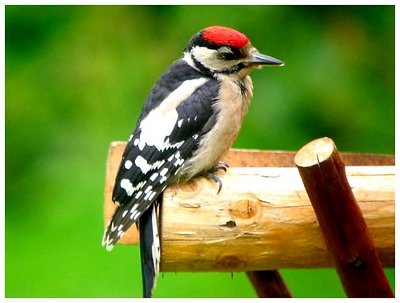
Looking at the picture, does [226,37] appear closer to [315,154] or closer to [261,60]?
[261,60]

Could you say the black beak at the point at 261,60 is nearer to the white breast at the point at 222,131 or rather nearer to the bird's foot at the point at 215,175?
the white breast at the point at 222,131

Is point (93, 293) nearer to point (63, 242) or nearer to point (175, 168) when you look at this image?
point (63, 242)

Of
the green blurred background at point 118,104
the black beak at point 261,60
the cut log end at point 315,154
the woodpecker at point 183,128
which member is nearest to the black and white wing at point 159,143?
the woodpecker at point 183,128

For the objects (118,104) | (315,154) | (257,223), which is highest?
(315,154)

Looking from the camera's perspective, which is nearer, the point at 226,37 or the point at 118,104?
the point at 226,37

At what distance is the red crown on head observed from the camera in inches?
87.3

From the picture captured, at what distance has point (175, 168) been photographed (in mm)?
2133

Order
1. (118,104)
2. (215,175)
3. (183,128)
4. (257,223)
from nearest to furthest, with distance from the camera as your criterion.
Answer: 1. (257,223)
2. (215,175)
3. (183,128)
4. (118,104)

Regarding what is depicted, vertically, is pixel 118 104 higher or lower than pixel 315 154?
lower

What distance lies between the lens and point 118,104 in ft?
11.0

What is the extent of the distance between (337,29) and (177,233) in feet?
5.14

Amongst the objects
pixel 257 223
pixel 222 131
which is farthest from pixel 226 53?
pixel 257 223

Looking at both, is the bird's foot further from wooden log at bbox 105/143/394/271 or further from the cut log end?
the cut log end

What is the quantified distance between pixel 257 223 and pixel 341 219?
6.9 inches
